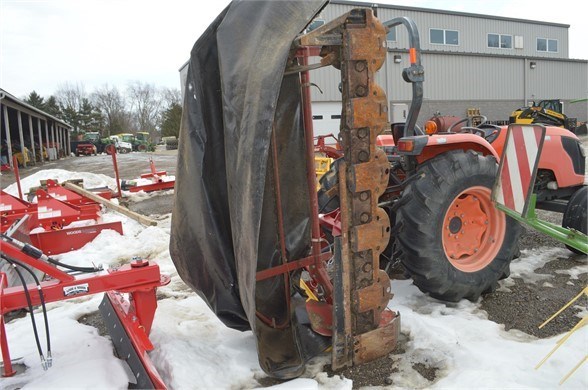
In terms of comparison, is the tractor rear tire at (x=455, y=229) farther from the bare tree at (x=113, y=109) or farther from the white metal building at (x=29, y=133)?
the bare tree at (x=113, y=109)

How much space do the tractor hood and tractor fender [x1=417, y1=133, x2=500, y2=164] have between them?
1102 millimetres

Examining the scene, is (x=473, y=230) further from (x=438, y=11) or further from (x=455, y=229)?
(x=438, y=11)

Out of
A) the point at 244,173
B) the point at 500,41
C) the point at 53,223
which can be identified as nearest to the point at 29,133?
the point at 53,223

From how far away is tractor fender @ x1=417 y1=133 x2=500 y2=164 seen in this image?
3311 millimetres

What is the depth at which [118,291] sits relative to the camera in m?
2.61

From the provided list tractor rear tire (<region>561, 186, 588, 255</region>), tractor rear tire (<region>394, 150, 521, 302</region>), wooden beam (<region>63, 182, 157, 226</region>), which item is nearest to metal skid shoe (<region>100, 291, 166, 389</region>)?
tractor rear tire (<region>394, 150, 521, 302</region>)

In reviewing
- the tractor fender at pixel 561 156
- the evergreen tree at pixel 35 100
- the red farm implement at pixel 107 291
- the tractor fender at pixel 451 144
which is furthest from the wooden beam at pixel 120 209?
the evergreen tree at pixel 35 100

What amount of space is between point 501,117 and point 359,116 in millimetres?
23767

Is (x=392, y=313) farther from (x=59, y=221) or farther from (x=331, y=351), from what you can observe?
(x=59, y=221)

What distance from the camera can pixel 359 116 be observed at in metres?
2.32

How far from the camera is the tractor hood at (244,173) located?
6.92ft

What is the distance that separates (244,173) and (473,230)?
2.26 m

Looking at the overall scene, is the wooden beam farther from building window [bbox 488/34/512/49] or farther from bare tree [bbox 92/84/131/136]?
bare tree [bbox 92/84/131/136]

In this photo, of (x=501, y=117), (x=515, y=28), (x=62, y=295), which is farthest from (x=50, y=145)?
(x=62, y=295)
